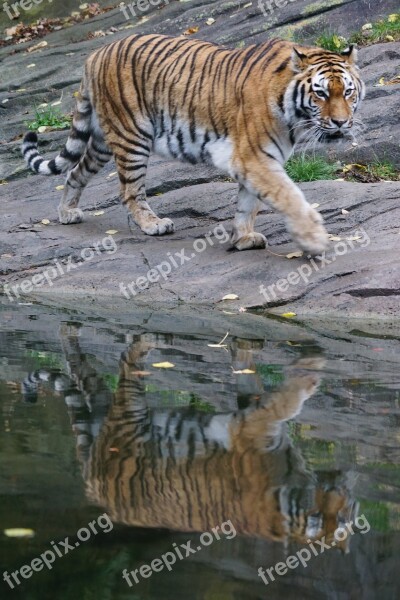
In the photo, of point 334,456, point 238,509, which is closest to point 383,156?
point 334,456

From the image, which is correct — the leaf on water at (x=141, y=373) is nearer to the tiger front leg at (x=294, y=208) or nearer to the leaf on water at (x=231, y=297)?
the leaf on water at (x=231, y=297)

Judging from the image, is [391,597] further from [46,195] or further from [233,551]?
[46,195]

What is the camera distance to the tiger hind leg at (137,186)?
8.30 meters

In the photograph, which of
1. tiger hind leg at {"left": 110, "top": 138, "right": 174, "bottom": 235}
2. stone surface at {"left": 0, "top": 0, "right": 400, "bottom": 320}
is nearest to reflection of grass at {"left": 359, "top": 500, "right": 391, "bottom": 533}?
stone surface at {"left": 0, "top": 0, "right": 400, "bottom": 320}

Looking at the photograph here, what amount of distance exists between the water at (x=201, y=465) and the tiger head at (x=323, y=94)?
1730mm

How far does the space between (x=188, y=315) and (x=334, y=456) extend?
3.14 meters

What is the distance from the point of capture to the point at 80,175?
350 inches

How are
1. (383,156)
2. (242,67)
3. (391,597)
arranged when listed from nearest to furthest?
(391,597) < (242,67) < (383,156)

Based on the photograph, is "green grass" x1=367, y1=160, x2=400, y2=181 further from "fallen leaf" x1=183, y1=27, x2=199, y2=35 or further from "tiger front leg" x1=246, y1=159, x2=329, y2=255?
"fallen leaf" x1=183, y1=27, x2=199, y2=35

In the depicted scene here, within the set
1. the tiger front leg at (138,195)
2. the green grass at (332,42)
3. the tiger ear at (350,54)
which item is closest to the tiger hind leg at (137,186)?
the tiger front leg at (138,195)

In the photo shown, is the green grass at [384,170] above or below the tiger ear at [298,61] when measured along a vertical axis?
below

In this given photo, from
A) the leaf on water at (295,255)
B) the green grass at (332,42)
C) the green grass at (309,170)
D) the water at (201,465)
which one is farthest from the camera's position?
the green grass at (332,42)

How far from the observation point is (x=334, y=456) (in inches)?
148

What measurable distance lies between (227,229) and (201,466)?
4.72 meters
